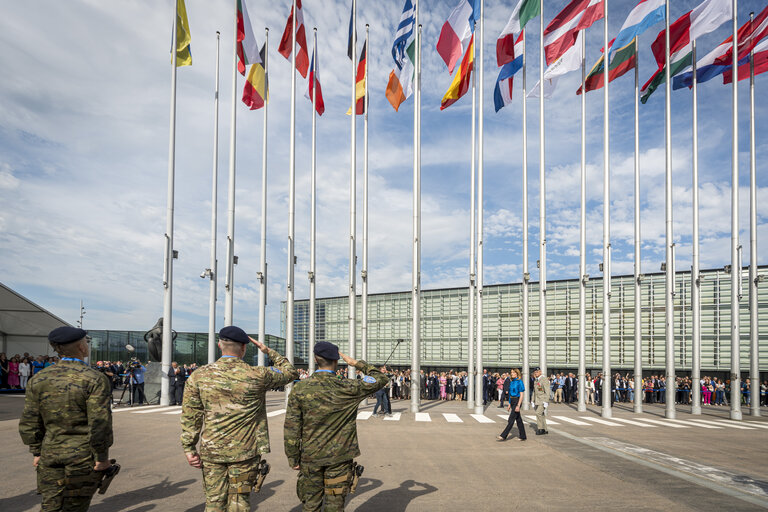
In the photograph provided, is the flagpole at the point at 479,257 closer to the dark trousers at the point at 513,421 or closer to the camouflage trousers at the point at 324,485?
the dark trousers at the point at 513,421

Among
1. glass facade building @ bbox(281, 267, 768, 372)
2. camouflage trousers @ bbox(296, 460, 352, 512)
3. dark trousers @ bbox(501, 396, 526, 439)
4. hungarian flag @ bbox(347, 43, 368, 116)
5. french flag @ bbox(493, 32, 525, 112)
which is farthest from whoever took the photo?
glass facade building @ bbox(281, 267, 768, 372)

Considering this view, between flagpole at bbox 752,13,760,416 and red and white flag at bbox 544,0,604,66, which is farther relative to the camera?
flagpole at bbox 752,13,760,416

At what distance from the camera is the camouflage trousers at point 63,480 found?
4691 mm

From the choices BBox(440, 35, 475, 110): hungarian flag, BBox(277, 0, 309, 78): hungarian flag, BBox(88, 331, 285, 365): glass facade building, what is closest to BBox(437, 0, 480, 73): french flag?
BBox(440, 35, 475, 110): hungarian flag

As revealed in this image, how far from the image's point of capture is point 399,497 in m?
7.72

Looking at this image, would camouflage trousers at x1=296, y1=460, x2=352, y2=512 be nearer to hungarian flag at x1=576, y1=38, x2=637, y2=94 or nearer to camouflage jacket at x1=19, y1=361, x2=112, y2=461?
camouflage jacket at x1=19, y1=361, x2=112, y2=461

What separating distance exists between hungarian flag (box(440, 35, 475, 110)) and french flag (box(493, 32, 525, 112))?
66.3 inches

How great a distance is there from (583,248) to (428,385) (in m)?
13.2

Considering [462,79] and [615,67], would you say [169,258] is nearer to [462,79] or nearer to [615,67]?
[462,79]

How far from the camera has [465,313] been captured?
4462 cm

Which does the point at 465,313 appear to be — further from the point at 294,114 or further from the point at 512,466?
the point at 512,466

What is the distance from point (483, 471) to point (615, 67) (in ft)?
70.4

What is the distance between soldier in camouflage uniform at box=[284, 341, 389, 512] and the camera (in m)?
4.91

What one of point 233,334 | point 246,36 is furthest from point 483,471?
point 246,36
